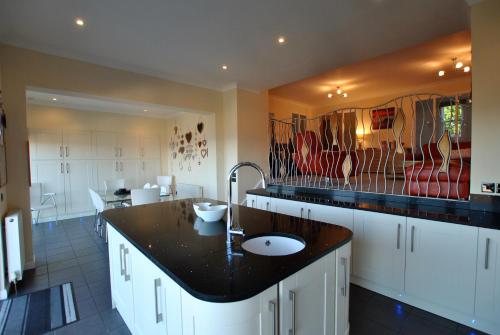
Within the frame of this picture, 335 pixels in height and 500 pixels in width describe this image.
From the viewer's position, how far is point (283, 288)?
969mm

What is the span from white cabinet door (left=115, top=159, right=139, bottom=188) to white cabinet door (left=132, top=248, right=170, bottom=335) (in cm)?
533

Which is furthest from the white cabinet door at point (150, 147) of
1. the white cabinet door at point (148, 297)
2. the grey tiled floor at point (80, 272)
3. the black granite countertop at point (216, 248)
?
the white cabinet door at point (148, 297)

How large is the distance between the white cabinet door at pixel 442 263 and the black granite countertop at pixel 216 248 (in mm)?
927

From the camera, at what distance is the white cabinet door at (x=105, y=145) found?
5730mm

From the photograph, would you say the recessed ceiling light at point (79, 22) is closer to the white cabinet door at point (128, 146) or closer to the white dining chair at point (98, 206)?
the white dining chair at point (98, 206)

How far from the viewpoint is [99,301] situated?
86.9 inches

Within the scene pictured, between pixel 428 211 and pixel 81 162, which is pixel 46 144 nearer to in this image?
pixel 81 162

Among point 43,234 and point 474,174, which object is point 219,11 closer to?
point 474,174

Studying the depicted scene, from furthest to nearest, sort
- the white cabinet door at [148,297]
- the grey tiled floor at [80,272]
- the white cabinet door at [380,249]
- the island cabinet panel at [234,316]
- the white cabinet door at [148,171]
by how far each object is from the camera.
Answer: the white cabinet door at [148,171]
the white cabinet door at [380,249]
the grey tiled floor at [80,272]
the white cabinet door at [148,297]
the island cabinet panel at [234,316]

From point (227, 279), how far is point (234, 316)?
5.1 inches

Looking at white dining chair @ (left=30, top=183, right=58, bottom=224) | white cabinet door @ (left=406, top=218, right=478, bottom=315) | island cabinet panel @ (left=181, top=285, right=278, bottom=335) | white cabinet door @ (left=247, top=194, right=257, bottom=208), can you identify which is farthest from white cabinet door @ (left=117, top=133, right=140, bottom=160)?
white cabinet door @ (left=406, top=218, right=478, bottom=315)

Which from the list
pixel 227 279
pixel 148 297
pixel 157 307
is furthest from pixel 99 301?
pixel 227 279

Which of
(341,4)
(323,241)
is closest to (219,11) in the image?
(341,4)

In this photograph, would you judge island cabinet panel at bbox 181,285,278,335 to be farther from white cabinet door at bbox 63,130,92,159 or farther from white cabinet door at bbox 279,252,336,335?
white cabinet door at bbox 63,130,92,159
